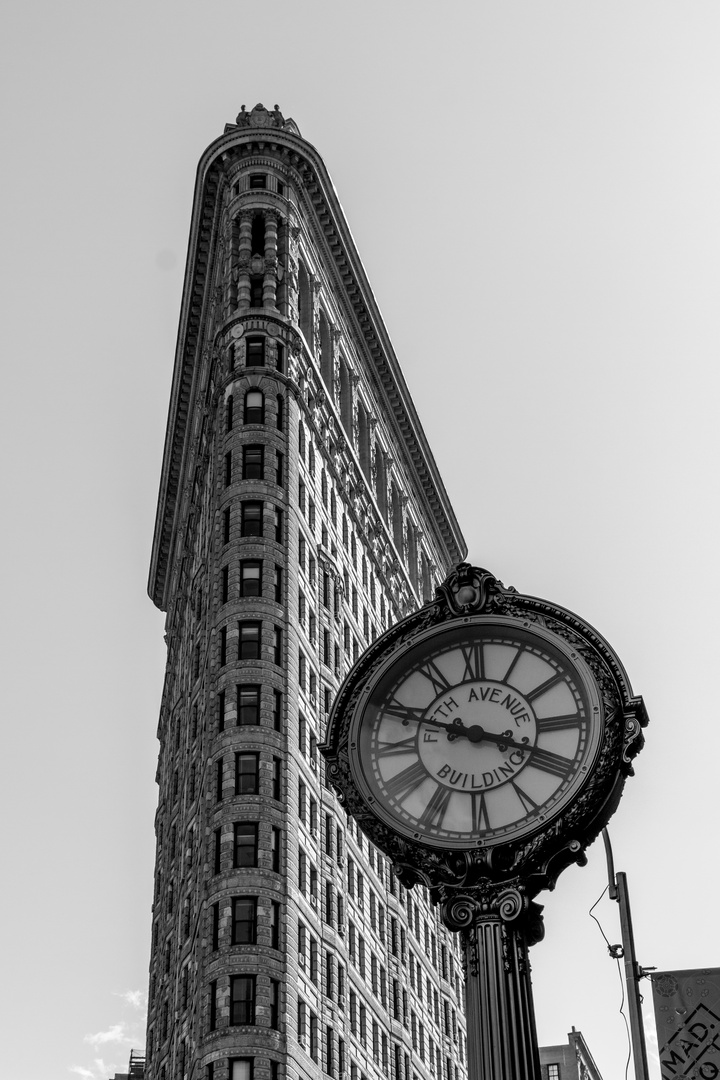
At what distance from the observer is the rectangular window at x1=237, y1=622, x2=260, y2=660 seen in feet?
222

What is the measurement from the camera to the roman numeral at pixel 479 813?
9.43 metres

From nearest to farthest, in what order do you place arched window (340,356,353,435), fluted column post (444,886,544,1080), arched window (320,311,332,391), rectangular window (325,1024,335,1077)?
fluted column post (444,886,544,1080) → rectangular window (325,1024,335,1077) → arched window (320,311,332,391) → arched window (340,356,353,435)

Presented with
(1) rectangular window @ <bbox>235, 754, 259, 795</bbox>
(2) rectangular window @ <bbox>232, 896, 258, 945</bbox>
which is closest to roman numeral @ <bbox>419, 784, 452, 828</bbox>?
(2) rectangular window @ <bbox>232, 896, 258, 945</bbox>

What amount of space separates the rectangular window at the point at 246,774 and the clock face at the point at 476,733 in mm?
54757

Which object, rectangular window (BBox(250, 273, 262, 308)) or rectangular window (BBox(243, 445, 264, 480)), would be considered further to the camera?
rectangular window (BBox(250, 273, 262, 308))

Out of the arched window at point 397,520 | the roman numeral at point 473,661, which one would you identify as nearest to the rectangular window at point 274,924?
the arched window at point 397,520

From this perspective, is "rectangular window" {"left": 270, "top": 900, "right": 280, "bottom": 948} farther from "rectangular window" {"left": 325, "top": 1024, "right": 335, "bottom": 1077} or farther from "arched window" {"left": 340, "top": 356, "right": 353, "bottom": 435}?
"arched window" {"left": 340, "top": 356, "right": 353, "bottom": 435}

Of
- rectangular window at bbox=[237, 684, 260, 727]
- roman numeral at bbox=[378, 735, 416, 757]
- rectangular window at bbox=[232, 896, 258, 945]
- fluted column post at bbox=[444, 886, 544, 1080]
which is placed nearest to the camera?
fluted column post at bbox=[444, 886, 544, 1080]

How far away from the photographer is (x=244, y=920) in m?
60.7

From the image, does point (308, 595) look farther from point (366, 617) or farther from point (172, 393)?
point (172, 393)

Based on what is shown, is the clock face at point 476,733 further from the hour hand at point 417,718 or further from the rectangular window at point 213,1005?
the rectangular window at point 213,1005

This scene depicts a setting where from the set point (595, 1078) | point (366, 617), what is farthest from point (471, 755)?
point (595, 1078)

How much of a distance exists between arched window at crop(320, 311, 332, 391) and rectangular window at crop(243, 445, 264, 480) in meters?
12.9

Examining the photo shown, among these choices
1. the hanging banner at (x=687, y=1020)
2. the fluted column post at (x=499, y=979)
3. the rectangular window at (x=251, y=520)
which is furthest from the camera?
the rectangular window at (x=251, y=520)
